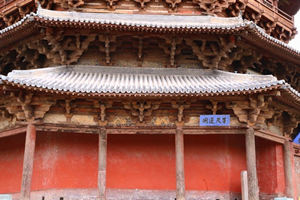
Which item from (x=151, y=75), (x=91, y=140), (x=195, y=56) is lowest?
(x=91, y=140)

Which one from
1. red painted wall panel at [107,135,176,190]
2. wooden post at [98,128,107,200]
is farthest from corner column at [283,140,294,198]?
wooden post at [98,128,107,200]

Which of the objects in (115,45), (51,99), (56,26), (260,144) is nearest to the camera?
(51,99)

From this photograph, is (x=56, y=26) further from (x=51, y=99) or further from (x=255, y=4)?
(x=255, y=4)

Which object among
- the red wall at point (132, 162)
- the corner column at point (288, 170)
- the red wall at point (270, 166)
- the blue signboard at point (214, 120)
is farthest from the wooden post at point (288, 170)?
the blue signboard at point (214, 120)

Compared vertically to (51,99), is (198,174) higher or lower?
lower

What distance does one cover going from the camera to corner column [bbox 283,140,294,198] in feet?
45.7

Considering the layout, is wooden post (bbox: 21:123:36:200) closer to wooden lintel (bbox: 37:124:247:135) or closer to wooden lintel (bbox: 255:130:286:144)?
wooden lintel (bbox: 37:124:247:135)

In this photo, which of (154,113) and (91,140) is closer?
(154,113)

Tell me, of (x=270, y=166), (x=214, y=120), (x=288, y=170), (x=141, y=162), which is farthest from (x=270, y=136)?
(x=141, y=162)

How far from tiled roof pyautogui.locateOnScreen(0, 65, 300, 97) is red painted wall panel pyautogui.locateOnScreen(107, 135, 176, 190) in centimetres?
236

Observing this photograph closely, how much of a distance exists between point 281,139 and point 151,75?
237 inches

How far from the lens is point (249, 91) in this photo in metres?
11.3

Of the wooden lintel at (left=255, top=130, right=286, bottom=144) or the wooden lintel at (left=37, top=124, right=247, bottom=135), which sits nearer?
the wooden lintel at (left=37, top=124, right=247, bottom=135)

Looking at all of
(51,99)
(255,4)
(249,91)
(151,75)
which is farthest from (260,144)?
(51,99)
